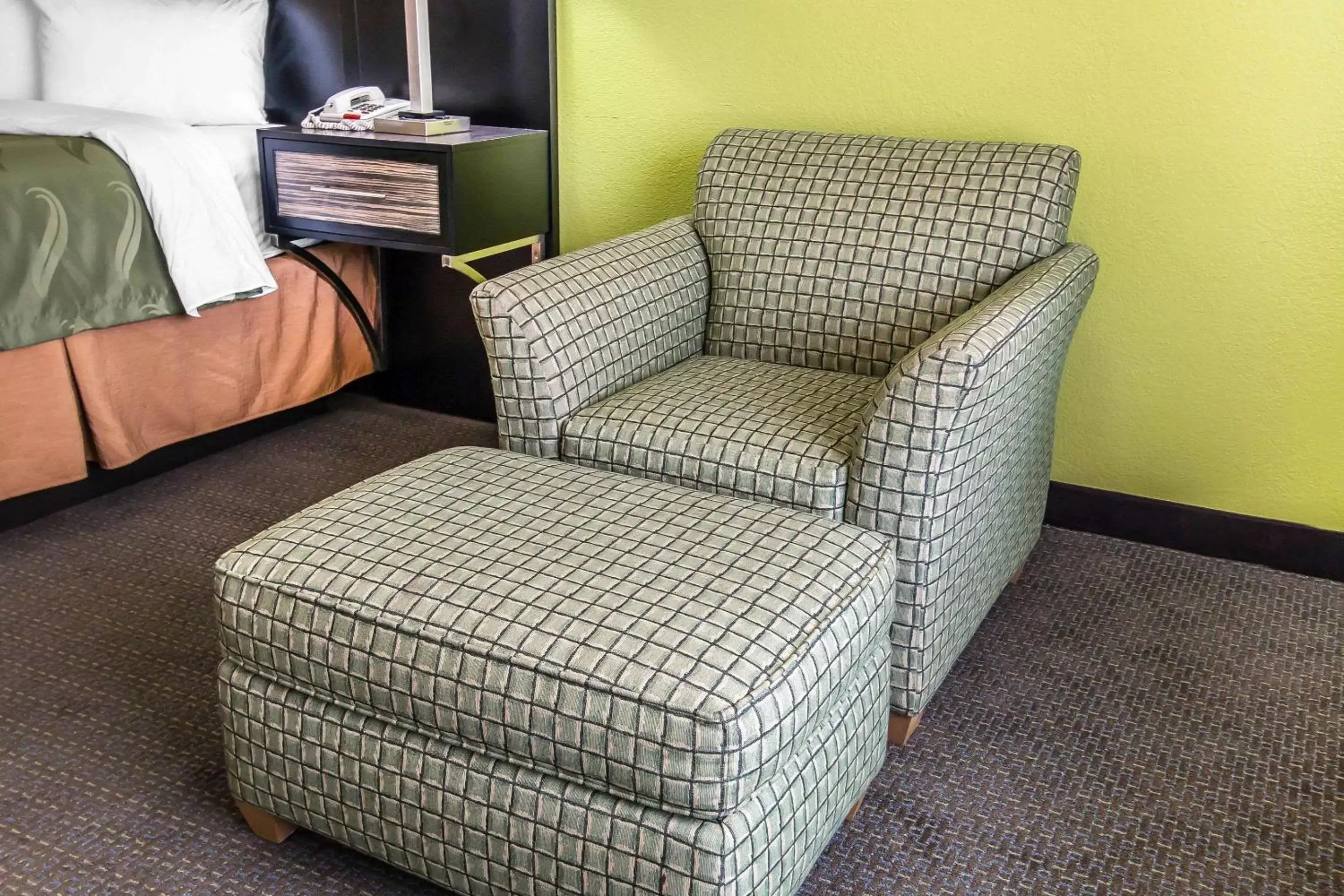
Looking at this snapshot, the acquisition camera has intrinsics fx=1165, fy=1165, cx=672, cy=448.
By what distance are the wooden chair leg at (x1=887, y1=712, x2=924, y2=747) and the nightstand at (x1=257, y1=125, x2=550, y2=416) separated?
4.27 ft

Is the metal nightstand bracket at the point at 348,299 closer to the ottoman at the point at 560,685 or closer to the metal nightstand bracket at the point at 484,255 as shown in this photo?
the metal nightstand bracket at the point at 484,255

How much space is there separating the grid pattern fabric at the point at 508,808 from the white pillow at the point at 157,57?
1.75 m

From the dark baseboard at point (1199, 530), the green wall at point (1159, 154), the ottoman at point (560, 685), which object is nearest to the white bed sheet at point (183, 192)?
the green wall at point (1159, 154)

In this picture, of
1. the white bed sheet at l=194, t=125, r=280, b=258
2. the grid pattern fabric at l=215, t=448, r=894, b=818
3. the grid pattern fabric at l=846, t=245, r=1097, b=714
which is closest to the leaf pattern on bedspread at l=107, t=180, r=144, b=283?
the white bed sheet at l=194, t=125, r=280, b=258

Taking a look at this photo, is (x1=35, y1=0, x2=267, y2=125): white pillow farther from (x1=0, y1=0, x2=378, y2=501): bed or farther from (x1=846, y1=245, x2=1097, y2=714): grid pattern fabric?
(x1=846, y1=245, x2=1097, y2=714): grid pattern fabric

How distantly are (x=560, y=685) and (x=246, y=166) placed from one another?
182 centimetres

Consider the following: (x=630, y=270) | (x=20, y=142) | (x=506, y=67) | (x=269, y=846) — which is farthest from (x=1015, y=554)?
(x=20, y=142)

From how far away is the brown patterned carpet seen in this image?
1438 mm

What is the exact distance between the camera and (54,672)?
1.83m

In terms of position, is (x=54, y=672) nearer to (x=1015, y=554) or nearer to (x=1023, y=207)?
(x=1015, y=554)

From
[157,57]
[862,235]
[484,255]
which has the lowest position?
[484,255]

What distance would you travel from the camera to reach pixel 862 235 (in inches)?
79.7

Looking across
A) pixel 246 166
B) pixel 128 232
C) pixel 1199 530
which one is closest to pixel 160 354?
pixel 128 232

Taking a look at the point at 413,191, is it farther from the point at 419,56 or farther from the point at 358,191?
the point at 419,56
